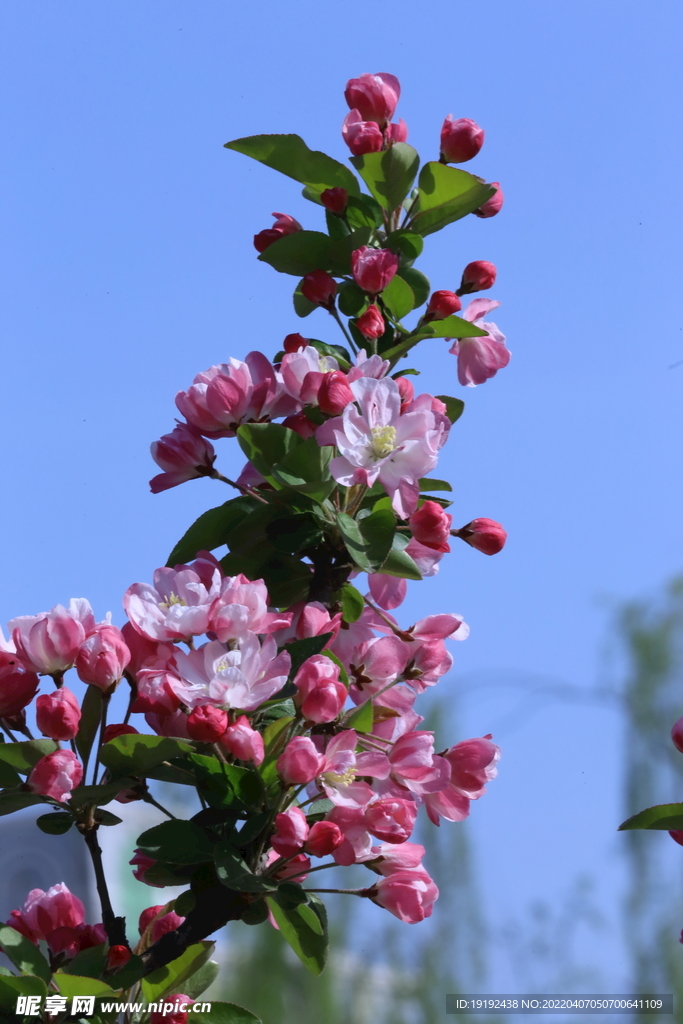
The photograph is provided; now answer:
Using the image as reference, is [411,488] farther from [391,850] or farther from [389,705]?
[391,850]

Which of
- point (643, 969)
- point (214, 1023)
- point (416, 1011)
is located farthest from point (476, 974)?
point (214, 1023)

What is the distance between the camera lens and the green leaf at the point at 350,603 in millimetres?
999

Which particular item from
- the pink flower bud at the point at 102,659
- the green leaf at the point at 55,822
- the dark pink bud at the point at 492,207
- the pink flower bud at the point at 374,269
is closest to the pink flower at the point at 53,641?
the pink flower bud at the point at 102,659

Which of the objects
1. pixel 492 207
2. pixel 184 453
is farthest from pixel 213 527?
pixel 492 207

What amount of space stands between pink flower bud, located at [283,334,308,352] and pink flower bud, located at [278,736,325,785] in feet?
1.49

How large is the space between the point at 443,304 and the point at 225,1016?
74 cm

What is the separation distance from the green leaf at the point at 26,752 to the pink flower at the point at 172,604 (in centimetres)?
12

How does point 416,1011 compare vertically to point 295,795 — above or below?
below

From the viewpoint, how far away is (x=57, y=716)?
0.77 metres

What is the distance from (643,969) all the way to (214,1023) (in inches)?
219

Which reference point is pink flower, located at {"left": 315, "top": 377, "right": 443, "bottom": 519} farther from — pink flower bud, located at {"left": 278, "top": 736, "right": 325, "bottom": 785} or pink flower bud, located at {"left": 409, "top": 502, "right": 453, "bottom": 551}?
pink flower bud, located at {"left": 278, "top": 736, "right": 325, "bottom": 785}

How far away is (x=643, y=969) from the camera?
18.4 feet

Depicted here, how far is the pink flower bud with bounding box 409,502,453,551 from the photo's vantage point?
0.91m

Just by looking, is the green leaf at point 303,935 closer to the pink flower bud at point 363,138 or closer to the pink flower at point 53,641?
the pink flower at point 53,641
